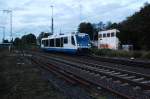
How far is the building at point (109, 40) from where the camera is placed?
8638 centimetres

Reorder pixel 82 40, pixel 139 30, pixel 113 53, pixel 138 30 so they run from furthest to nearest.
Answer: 1. pixel 138 30
2. pixel 139 30
3. pixel 113 53
4. pixel 82 40

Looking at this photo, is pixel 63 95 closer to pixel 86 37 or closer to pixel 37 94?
pixel 37 94

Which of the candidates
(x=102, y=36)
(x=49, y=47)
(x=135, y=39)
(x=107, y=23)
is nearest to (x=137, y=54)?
(x=49, y=47)

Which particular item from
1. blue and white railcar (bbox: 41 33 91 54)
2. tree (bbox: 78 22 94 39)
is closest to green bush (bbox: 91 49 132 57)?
blue and white railcar (bbox: 41 33 91 54)

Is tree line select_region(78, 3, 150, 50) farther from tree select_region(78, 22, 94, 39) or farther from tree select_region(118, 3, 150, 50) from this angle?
tree select_region(78, 22, 94, 39)

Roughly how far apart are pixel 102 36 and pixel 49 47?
39.0 m

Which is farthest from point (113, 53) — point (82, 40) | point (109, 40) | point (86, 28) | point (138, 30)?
point (86, 28)

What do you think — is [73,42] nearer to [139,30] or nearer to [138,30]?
[139,30]

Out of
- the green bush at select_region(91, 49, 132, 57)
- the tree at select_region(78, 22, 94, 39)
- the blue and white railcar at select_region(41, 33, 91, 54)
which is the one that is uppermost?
the tree at select_region(78, 22, 94, 39)

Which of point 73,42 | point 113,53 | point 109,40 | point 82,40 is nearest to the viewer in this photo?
point 73,42

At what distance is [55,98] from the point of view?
12633mm

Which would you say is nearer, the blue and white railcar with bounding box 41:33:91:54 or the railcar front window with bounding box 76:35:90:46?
the blue and white railcar with bounding box 41:33:91:54

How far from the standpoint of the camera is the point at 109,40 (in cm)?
9081

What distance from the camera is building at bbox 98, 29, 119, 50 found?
86375mm
